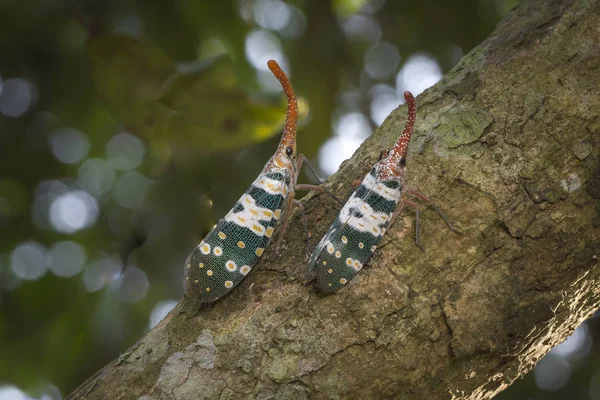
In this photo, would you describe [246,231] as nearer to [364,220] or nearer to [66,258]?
[364,220]

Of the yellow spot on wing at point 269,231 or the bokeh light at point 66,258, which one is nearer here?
the yellow spot on wing at point 269,231

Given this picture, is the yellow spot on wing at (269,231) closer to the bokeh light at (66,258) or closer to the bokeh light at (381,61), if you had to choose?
the bokeh light at (66,258)

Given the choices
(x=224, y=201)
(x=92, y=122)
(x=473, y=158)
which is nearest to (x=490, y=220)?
(x=473, y=158)

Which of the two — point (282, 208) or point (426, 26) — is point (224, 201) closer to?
point (282, 208)

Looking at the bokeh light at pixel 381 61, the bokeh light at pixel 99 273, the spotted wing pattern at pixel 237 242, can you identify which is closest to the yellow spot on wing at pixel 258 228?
the spotted wing pattern at pixel 237 242

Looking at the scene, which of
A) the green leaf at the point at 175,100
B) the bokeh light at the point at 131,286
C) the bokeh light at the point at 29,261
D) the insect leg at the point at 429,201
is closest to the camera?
the insect leg at the point at 429,201

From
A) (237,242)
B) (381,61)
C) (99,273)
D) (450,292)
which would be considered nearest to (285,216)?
(237,242)

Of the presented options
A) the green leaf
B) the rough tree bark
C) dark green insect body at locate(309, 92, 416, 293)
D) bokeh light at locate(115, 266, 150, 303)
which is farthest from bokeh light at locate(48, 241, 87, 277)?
dark green insect body at locate(309, 92, 416, 293)
